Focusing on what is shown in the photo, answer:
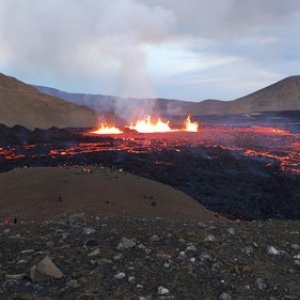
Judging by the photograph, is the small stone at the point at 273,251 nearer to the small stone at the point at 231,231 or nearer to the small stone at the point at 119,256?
the small stone at the point at 231,231

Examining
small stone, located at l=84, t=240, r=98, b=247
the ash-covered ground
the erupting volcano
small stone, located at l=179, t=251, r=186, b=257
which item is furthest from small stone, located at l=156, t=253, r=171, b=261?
the erupting volcano

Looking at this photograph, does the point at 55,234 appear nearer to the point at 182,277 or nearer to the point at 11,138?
the point at 182,277

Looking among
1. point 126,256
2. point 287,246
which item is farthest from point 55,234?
point 287,246

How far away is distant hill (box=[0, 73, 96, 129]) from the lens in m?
93.0

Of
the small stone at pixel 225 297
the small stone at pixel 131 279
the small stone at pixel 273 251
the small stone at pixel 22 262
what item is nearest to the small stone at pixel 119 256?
the small stone at pixel 131 279

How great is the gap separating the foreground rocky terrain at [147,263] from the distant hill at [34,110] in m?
82.3

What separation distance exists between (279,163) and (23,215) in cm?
2519

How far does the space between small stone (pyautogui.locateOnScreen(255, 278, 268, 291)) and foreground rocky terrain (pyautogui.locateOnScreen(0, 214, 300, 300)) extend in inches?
0.5

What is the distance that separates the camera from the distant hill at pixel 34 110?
305ft

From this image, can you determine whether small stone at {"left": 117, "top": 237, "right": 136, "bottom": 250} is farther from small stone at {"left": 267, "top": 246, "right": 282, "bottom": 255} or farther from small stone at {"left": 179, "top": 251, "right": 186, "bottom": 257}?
small stone at {"left": 267, "top": 246, "right": 282, "bottom": 255}

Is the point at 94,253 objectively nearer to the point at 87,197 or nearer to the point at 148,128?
the point at 87,197

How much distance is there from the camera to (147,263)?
7.30m

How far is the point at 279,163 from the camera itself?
39312mm

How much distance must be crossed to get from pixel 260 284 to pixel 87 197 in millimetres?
14943
